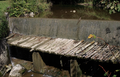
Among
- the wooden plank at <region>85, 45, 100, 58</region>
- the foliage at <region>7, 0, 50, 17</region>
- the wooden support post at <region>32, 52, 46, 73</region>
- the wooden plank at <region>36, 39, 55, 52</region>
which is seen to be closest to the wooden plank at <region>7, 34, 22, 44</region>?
the wooden support post at <region>32, 52, 46, 73</region>

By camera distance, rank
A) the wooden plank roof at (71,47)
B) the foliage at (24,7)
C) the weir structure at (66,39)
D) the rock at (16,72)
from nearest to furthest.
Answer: the wooden plank roof at (71,47), the weir structure at (66,39), the rock at (16,72), the foliage at (24,7)

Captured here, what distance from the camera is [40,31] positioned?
23.3ft

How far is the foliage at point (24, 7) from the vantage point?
32.3ft

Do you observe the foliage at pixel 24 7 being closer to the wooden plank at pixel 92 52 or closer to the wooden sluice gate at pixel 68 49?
the wooden sluice gate at pixel 68 49

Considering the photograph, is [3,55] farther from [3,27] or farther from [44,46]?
[44,46]

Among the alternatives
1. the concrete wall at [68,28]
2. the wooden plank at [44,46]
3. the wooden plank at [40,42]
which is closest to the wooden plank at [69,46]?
the concrete wall at [68,28]

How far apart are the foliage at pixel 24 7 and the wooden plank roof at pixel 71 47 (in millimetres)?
3679

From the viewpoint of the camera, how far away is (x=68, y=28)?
6.42 metres

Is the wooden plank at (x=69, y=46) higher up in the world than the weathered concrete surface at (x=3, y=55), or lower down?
higher up

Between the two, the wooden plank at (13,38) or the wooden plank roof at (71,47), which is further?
the wooden plank at (13,38)

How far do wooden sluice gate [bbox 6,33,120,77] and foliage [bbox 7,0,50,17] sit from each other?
331 cm

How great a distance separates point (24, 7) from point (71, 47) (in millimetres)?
7370

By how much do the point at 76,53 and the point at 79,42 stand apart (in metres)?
0.93

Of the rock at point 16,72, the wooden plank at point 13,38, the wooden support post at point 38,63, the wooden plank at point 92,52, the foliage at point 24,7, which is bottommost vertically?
the rock at point 16,72
